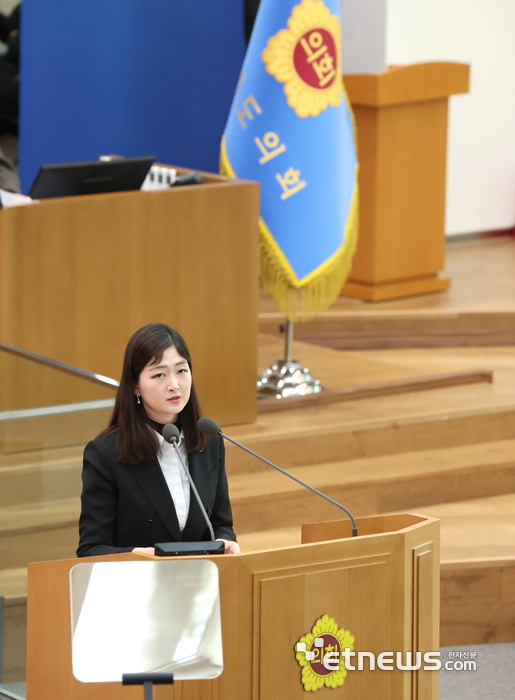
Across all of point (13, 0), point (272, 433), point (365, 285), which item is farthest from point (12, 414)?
point (13, 0)

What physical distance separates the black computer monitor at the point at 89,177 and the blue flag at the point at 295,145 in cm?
60

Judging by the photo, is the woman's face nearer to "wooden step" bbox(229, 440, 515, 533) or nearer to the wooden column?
"wooden step" bbox(229, 440, 515, 533)

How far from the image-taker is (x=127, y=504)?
2.41 metres

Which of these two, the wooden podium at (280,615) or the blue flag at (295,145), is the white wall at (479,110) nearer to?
the blue flag at (295,145)

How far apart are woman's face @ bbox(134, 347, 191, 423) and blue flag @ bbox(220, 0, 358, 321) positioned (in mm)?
2125

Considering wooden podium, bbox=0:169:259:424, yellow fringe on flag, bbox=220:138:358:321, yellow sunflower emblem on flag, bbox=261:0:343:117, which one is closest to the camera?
wooden podium, bbox=0:169:259:424

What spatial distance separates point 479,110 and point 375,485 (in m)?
3.59

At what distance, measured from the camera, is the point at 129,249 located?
4.00 meters

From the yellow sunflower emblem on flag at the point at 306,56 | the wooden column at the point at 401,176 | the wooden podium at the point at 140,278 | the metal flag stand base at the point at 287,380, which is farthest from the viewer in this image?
the wooden column at the point at 401,176

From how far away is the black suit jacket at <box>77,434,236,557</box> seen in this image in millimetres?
2396
